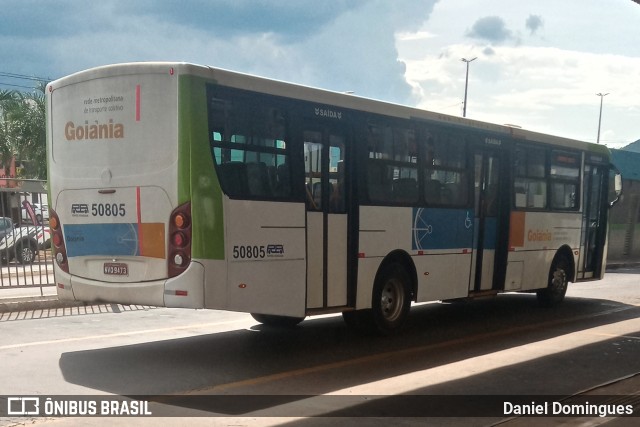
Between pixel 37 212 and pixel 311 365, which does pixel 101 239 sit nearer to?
pixel 311 365

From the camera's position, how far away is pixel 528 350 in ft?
32.6

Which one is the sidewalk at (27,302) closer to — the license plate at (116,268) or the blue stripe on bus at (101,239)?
the blue stripe on bus at (101,239)

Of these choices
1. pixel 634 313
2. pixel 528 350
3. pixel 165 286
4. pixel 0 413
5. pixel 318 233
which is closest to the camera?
pixel 0 413

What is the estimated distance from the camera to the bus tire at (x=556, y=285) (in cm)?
1468

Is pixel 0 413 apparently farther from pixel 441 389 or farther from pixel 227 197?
pixel 441 389

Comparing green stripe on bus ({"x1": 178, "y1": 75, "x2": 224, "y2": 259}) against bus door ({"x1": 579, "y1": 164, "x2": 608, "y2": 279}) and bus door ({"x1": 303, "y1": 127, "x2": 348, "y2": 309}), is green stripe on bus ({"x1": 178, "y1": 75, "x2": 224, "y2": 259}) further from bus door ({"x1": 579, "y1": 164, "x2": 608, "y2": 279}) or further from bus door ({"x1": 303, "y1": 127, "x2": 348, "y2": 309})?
bus door ({"x1": 579, "y1": 164, "x2": 608, "y2": 279})

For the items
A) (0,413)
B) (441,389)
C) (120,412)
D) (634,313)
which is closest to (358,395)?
(441,389)

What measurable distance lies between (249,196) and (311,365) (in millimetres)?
2095

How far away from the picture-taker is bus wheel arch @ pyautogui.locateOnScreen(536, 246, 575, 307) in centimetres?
1469

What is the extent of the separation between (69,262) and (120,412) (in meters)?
2.91

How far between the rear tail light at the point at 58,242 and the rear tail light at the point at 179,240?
172cm

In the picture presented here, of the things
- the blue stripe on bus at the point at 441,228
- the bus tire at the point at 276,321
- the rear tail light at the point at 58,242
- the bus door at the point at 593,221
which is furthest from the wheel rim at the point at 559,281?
the rear tail light at the point at 58,242

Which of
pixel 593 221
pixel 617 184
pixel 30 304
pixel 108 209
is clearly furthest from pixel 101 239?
pixel 617 184

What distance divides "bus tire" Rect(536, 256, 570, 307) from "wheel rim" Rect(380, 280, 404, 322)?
16.1 ft
